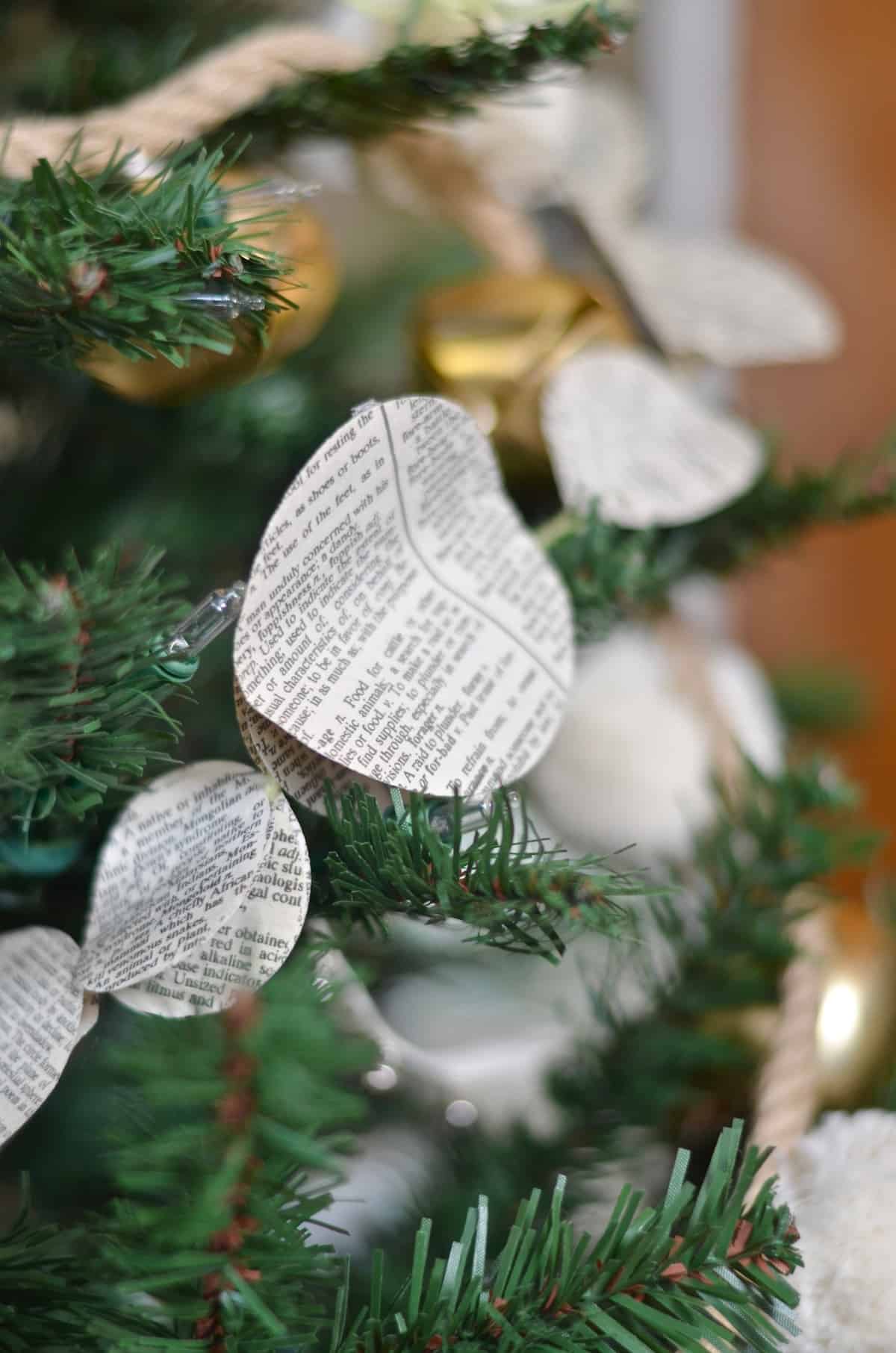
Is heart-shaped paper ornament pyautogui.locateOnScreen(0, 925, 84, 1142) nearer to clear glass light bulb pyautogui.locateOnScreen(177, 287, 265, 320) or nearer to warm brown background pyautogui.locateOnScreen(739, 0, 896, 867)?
clear glass light bulb pyautogui.locateOnScreen(177, 287, 265, 320)

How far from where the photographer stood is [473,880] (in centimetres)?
18

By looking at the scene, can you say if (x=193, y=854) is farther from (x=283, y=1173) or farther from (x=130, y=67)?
(x=130, y=67)

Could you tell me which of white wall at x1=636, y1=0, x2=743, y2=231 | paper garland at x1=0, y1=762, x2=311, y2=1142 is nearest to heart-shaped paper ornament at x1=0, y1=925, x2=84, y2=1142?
paper garland at x1=0, y1=762, x2=311, y2=1142

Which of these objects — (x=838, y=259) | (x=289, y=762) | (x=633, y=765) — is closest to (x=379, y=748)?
(x=289, y=762)

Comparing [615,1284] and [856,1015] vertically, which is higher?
[615,1284]

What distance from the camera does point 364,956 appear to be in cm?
34

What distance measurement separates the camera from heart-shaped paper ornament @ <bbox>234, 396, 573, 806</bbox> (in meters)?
0.21

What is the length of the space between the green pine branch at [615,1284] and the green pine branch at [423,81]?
9.8 inches

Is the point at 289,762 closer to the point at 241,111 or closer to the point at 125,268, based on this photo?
the point at 125,268

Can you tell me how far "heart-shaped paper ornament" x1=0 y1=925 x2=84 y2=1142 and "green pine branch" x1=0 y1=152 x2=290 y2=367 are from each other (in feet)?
0.40

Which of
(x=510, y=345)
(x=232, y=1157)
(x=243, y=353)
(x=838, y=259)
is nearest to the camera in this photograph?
(x=232, y=1157)

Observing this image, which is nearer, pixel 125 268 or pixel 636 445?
pixel 125 268

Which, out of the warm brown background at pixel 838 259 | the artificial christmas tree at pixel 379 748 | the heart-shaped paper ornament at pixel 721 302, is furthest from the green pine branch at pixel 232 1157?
the warm brown background at pixel 838 259

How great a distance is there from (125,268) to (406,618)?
0.09m
